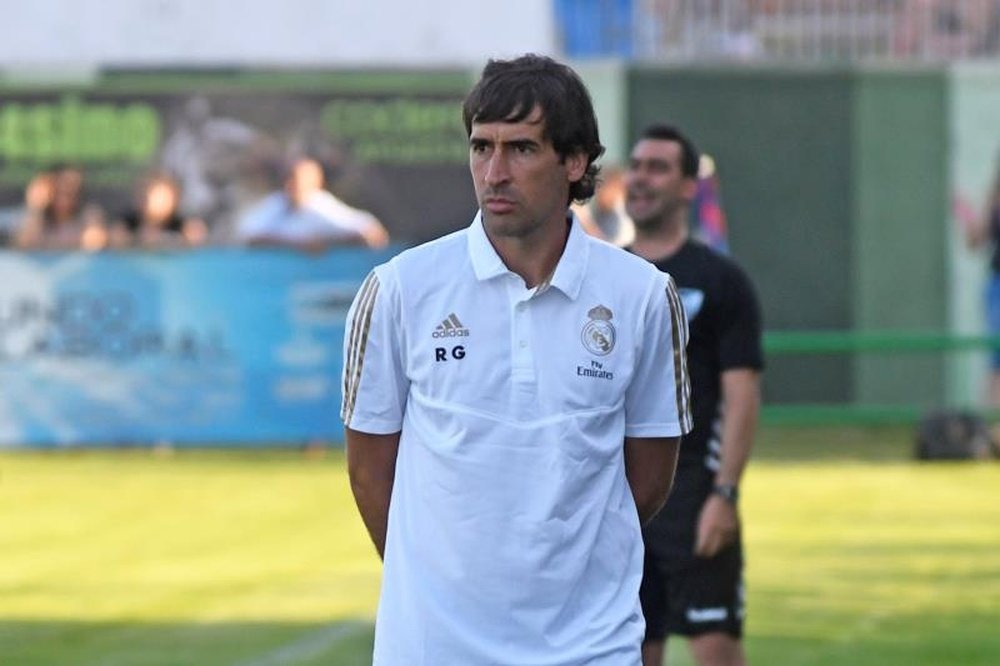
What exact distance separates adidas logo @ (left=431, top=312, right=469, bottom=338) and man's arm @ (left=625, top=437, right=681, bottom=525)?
18.9 inches

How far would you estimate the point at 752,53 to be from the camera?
2694cm

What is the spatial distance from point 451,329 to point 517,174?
1.06 feet

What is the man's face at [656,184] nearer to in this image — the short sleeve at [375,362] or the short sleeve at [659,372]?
the short sleeve at [659,372]

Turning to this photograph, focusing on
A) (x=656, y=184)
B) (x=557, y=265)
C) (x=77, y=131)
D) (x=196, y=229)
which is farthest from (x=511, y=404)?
(x=77, y=131)

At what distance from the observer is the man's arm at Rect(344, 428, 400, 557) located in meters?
5.02

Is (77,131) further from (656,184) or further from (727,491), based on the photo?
(727,491)

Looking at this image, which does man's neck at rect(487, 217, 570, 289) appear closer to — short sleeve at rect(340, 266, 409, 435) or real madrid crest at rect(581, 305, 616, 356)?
real madrid crest at rect(581, 305, 616, 356)

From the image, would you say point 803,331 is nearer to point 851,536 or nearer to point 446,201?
point 446,201

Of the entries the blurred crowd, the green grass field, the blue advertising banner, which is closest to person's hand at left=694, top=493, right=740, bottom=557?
the green grass field

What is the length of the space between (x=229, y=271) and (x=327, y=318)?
102cm

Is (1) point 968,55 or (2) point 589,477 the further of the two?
(1) point 968,55

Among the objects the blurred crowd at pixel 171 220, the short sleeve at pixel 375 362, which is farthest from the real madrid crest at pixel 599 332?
the blurred crowd at pixel 171 220

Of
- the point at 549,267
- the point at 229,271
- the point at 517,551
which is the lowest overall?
the point at 229,271

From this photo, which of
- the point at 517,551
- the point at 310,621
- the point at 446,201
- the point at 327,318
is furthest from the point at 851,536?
the point at 517,551
